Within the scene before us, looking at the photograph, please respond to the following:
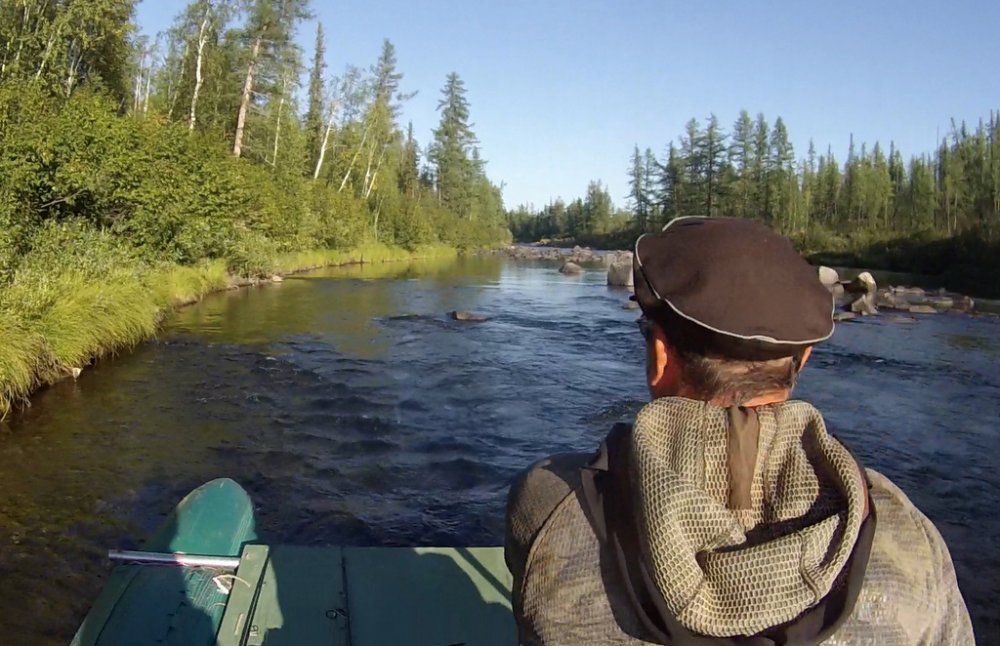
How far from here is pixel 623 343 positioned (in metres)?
14.7

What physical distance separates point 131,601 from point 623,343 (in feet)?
39.3

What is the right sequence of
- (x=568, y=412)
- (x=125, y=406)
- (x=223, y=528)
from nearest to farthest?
(x=223, y=528), (x=125, y=406), (x=568, y=412)

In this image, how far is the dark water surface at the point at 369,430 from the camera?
575cm

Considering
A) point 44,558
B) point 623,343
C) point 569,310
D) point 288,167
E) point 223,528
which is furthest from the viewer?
point 288,167

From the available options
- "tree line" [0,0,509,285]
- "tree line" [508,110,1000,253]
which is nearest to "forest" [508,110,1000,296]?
"tree line" [508,110,1000,253]

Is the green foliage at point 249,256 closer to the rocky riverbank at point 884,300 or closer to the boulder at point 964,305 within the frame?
the rocky riverbank at point 884,300

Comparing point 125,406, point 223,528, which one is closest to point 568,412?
point 125,406

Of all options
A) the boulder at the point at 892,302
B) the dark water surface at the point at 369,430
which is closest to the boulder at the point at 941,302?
the boulder at the point at 892,302

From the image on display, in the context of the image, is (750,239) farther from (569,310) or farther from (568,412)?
(569,310)

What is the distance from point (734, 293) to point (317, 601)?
106 inches

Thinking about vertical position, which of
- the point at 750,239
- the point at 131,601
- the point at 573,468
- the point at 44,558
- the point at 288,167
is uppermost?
the point at 288,167

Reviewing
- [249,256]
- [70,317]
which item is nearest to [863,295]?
[249,256]

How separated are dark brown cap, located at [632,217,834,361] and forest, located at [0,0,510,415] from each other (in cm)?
827

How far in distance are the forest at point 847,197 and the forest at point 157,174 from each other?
24352 millimetres
